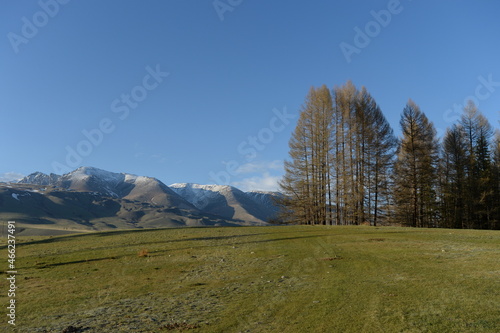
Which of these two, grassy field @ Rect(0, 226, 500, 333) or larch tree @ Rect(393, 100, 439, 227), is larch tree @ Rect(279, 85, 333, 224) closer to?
larch tree @ Rect(393, 100, 439, 227)

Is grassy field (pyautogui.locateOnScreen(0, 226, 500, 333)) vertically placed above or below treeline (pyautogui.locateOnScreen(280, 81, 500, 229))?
below

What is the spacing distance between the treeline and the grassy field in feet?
74.0

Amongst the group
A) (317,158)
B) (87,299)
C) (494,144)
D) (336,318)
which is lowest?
(87,299)

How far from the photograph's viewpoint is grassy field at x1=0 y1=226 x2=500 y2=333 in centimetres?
718

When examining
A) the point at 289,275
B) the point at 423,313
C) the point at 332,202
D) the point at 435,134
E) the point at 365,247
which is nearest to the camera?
the point at 423,313

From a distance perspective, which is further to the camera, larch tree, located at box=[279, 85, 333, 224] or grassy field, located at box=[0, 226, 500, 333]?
larch tree, located at box=[279, 85, 333, 224]

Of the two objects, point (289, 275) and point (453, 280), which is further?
point (289, 275)

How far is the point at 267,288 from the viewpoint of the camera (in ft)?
33.9

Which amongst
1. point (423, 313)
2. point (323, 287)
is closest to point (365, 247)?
point (323, 287)

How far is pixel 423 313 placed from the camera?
7.18 metres

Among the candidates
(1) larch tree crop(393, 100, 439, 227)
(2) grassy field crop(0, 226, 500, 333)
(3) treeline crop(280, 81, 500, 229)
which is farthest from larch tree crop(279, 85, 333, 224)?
(2) grassy field crop(0, 226, 500, 333)

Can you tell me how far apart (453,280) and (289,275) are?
5.20 metres

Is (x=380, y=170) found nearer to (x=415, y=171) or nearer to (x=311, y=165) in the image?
(x=415, y=171)

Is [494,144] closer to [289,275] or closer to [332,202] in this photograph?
[332,202]
